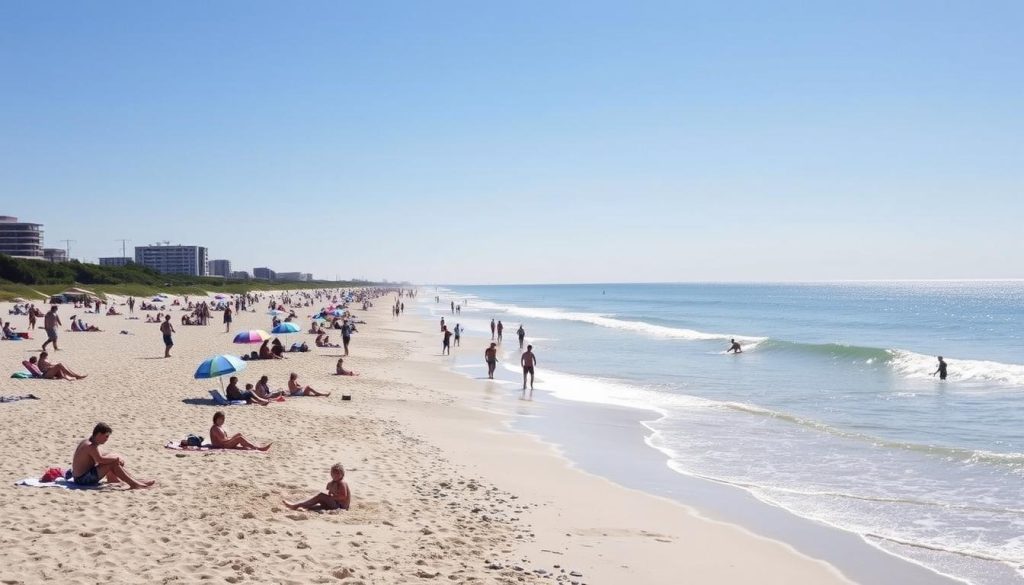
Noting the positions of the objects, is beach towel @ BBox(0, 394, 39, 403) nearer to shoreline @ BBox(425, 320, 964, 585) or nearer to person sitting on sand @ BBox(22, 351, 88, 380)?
person sitting on sand @ BBox(22, 351, 88, 380)

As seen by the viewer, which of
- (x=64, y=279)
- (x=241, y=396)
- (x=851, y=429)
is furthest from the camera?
(x=64, y=279)

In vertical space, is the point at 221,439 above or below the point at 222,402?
above

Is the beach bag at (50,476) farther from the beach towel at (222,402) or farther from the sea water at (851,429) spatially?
the sea water at (851,429)

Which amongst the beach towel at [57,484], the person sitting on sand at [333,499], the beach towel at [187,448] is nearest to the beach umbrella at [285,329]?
the beach towel at [187,448]

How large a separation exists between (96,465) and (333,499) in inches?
114

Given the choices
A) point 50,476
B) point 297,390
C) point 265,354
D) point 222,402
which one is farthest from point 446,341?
point 50,476

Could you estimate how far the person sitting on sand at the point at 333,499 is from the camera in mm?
8375

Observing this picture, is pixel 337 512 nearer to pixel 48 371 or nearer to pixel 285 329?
pixel 48 371

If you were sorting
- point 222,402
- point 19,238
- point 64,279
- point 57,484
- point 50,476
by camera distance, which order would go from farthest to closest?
point 19,238
point 64,279
point 222,402
point 50,476
point 57,484

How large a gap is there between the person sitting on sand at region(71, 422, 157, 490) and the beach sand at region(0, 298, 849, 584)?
186mm

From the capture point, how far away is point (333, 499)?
27.7ft

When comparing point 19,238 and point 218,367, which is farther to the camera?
point 19,238

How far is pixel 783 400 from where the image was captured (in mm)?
21516

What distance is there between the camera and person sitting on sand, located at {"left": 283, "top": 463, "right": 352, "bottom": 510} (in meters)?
8.38
